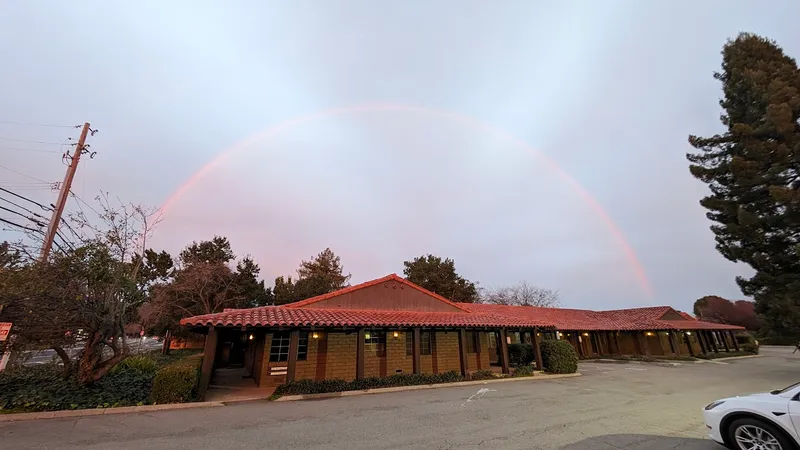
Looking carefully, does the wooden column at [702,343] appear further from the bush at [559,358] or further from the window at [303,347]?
the window at [303,347]

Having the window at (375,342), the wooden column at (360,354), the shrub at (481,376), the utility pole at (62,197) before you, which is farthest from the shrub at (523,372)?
the utility pole at (62,197)

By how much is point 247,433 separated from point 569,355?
58.1 ft

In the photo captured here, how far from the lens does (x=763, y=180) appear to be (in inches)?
672

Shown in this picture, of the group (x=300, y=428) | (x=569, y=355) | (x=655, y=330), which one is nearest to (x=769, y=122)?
(x=569, y=355)

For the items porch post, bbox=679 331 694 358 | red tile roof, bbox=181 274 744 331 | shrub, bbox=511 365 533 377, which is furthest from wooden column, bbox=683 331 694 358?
shrub, bbox=511 365 533 377

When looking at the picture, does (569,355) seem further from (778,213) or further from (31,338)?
(31,338)

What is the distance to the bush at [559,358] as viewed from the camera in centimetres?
1848

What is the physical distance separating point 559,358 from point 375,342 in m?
10.6

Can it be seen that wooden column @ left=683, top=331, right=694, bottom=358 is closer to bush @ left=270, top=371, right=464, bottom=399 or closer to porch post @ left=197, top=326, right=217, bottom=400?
bush @ left=270, top=371, right=464, bottom=399

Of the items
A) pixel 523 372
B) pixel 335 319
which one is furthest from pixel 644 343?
pixel 335 319

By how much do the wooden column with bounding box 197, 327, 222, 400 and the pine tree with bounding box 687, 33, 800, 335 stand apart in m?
24.9

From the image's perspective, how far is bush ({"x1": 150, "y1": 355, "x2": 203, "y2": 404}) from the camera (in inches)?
393

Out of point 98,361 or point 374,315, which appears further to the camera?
point 374,315

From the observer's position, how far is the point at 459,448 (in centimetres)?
628
